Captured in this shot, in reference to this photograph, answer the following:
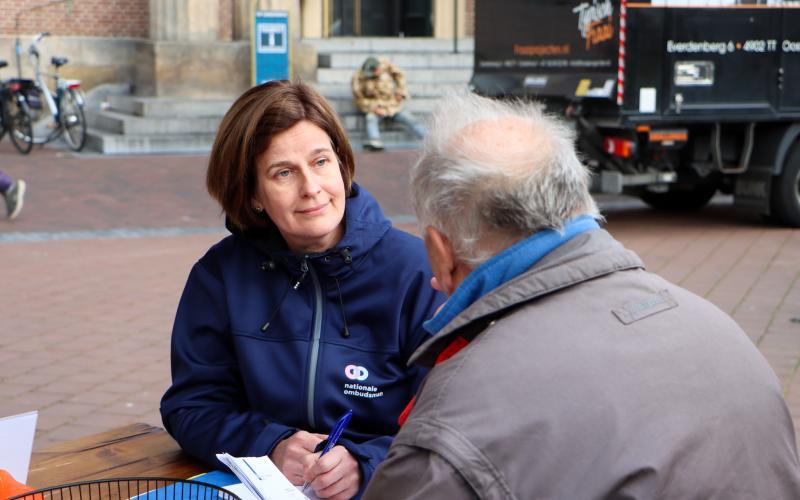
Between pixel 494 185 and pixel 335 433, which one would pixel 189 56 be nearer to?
pixel 335 433

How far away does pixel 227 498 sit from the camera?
2.02 m

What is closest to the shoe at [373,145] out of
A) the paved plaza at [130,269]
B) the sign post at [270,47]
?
the paved plaza at [130,269]

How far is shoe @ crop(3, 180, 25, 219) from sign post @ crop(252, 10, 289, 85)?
3.45 meters

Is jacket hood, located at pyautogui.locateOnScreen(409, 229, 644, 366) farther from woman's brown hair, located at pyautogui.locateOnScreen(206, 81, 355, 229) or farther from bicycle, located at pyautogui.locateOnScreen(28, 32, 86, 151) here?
bicycle, located at pyautogui.locateOnScreen(28, 32, 86, 151)

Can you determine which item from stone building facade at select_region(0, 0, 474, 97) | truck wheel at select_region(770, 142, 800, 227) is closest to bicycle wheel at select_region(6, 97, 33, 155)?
stone building facade at select_region(0, 0, 474, 97)

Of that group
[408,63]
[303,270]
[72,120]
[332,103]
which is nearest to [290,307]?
[303,270]

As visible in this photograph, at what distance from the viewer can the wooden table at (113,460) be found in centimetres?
239

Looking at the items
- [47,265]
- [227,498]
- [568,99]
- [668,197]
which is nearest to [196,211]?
[47,265]

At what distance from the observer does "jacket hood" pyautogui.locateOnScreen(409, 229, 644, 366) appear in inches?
61.7

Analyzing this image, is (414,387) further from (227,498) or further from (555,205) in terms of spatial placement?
(555,205)

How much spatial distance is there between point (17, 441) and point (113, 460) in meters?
0.43

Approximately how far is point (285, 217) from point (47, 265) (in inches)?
238

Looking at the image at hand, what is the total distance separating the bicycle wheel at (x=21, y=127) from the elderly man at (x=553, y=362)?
12.8 metres

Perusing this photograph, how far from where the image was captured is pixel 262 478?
7.14 ft
